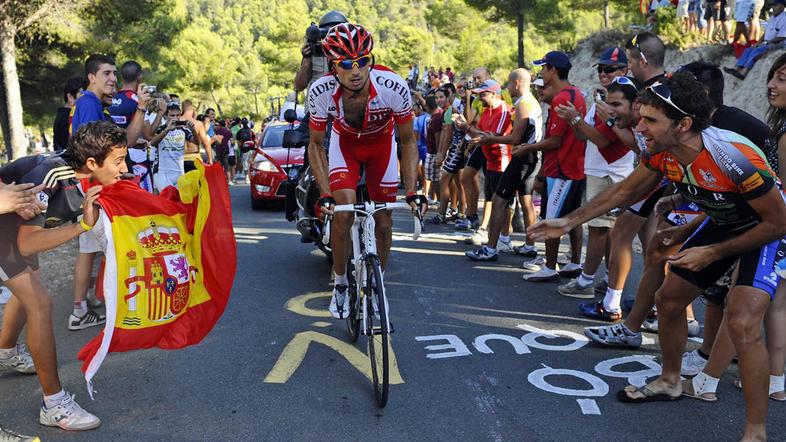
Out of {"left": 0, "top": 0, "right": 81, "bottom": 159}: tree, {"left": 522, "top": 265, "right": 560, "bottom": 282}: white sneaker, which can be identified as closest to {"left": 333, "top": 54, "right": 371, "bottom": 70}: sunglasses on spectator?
{"left": 522, "top": 265, "right": 560, "bottom": 282}: white sneaker

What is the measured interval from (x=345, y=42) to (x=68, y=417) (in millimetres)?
2962

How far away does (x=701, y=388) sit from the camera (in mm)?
4137

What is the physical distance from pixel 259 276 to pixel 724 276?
5000 mm

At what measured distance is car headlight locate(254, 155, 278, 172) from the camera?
12961 mm

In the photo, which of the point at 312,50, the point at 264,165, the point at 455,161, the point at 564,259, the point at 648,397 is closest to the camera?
the point at 648,397

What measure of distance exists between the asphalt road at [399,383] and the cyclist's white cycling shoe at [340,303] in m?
0.26

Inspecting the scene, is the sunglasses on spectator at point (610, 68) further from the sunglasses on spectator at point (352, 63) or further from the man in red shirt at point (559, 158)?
the sunglasses on spectator at point (352, 63)

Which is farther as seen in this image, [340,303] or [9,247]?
[340,303]

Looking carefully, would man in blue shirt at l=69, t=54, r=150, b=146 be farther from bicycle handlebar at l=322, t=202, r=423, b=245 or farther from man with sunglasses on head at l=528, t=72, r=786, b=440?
man with sunglasses on head at l=528, t=72, r=786, b=440

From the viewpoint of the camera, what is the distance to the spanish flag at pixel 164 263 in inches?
149

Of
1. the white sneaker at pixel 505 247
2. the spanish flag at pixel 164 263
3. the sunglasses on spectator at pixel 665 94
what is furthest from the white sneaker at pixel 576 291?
the spanish flag at pixel 164 263

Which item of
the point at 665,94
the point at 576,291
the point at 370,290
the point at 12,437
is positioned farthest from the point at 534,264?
the point at 12,437

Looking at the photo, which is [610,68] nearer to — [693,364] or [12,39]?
[693,364]

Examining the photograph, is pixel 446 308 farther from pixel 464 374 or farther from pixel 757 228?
pixel 757 228
